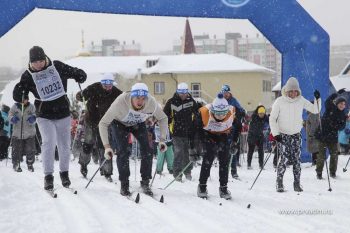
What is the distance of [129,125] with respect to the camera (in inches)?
229

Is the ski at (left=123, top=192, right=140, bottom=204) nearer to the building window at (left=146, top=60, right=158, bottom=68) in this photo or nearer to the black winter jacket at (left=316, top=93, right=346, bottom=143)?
the black winter jacket at (left=316, top=93, right=346, bottom=143)

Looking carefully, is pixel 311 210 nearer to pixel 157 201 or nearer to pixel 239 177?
pixel 157 201

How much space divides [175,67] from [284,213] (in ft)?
123

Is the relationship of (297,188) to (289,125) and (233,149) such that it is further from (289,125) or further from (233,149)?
(233,149)

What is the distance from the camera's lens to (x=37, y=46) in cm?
558

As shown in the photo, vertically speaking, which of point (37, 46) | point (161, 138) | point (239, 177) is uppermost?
point (37, 46)

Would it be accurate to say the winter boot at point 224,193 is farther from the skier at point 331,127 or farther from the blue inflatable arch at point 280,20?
the blue inflatable arch at point 280,20

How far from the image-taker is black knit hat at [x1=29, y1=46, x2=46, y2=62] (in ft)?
18.2

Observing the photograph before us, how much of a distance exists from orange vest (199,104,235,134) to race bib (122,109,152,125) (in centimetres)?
71

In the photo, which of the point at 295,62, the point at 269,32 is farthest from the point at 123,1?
the point at 295,62

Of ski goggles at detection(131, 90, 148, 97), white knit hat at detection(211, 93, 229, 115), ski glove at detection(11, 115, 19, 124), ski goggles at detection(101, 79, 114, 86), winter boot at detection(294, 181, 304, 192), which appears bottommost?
winter boot at detection(294, 181, 304, 192)

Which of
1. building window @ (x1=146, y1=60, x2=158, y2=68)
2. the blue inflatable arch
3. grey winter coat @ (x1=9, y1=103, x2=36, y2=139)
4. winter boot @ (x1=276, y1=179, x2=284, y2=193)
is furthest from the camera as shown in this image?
building window @ (x1=146, y1=60, x2=158, y2=68)

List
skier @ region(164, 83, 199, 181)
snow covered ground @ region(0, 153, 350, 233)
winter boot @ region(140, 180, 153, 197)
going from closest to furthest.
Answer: snow covered ground @ region(0, 153, 350, 233)
winter boot @ region(140, 180, 153, 197)
skier @ region(164, 83, 199, 181)

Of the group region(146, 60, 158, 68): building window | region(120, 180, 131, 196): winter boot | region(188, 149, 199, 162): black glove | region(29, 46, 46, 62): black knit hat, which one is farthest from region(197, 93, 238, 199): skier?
region(146, 60, 158, 68): building window
